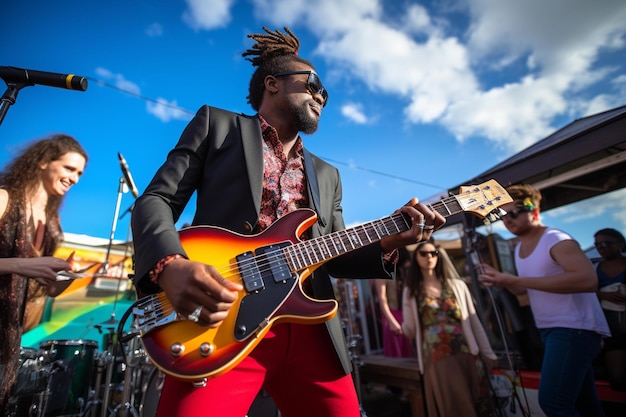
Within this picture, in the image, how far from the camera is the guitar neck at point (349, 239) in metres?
1.53

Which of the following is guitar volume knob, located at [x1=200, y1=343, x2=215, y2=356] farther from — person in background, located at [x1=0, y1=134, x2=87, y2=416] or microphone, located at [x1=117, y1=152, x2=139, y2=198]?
microphone, located at [x1=117, y1=152, x2=139, y2=198]

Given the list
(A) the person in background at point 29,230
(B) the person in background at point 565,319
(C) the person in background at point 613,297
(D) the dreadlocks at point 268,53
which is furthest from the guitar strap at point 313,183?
(C) the person in background at point 613,297

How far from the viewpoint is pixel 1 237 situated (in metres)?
2.67

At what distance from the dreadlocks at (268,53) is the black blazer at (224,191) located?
2.43ft

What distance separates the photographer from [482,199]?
210cm

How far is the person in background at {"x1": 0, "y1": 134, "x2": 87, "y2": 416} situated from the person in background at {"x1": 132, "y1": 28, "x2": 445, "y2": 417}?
1.88 meters

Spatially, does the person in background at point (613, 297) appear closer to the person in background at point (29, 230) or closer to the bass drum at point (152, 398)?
the bass drum at point (152, 398)

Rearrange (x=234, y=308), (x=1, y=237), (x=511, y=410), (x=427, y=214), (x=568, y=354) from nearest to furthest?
(x=234, y=308), (x=427, y=214), (x=1, y=237), (x=568, y=354), (x=511, y=410)

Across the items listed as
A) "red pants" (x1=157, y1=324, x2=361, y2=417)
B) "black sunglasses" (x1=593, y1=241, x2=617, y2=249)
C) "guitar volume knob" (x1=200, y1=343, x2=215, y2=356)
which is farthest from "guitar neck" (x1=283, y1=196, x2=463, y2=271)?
"black sunglasses" (x1=593, y1=241, x2=617, y2=249)

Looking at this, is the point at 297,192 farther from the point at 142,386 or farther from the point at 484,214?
the point at 142,386

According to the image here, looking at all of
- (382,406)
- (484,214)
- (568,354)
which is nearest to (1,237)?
(484,214)

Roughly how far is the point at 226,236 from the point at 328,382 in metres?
0.87

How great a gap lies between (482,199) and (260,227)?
150 centimetres

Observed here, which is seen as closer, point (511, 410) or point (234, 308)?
point (234, 308)
